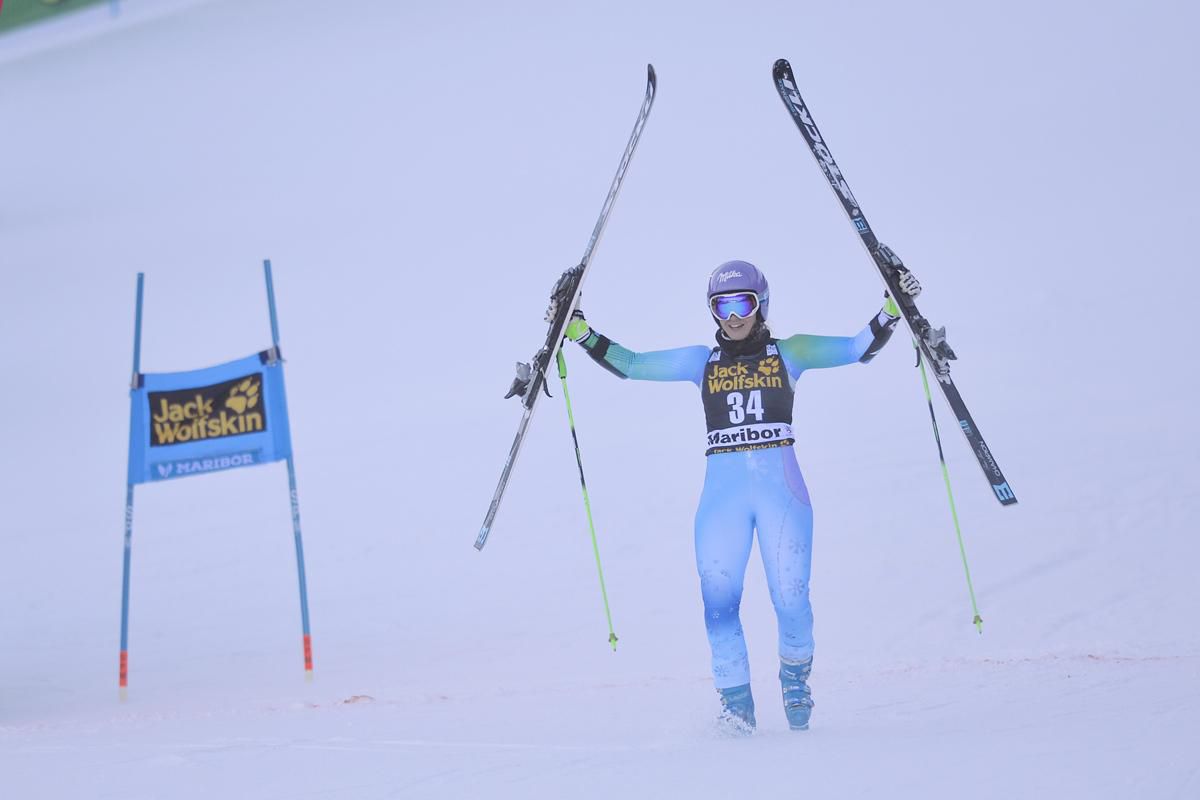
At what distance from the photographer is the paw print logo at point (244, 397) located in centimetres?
747

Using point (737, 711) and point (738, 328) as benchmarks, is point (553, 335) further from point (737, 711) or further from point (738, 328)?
point (737, 711)

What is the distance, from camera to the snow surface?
15.3 feet

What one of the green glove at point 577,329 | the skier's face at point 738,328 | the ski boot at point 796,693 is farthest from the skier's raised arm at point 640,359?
the ski boot at point 796,693

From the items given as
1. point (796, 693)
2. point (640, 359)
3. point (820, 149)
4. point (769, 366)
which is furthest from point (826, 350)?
point (796, 693)

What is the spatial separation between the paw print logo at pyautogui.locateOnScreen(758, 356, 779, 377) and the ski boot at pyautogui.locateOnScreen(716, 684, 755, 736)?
3.81 ft

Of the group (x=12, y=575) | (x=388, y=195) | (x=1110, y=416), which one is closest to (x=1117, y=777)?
(x=1110, y=416)

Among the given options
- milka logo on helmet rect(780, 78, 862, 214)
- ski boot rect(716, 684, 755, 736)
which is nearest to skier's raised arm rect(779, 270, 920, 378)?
milka logo on helmet rect(780, 78, 862, 214)

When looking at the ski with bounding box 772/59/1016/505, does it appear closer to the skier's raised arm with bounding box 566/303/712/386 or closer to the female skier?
the female skier

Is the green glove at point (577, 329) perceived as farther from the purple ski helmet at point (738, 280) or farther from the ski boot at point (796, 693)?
the ski boot at point (796, 693)

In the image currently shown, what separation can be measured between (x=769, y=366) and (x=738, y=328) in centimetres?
21

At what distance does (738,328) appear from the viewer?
4742mm

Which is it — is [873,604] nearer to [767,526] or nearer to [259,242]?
[767,526]

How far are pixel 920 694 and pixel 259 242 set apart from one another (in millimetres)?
22552

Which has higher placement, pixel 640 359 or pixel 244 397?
A: pixel 244 397
